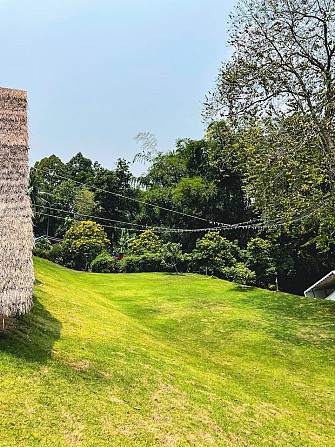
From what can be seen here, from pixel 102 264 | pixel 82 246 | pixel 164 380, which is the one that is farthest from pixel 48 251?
pixel 164 380

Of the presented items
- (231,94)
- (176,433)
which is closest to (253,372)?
(176,433)

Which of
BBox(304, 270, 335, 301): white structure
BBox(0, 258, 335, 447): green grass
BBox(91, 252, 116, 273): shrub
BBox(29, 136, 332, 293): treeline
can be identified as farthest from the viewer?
BBox(91, 252, 116, 273): shrub

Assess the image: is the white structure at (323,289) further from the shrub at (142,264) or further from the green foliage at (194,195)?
the green foliage at (194,195)

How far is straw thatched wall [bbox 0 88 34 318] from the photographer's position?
564 cm

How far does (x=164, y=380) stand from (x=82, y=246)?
80.5 feet

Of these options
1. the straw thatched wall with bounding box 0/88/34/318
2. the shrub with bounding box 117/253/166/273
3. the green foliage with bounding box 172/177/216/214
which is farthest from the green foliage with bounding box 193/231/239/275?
the straw thatched wall with bounding box 0/88/34/318

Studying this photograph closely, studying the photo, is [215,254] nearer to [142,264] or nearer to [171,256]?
[171,256]

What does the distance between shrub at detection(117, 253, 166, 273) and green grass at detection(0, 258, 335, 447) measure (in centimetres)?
1390

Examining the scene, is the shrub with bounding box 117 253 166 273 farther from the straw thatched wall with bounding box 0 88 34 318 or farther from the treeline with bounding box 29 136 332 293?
the straw thatched wall with bounding box 0 88 34 318

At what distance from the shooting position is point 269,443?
534 cm

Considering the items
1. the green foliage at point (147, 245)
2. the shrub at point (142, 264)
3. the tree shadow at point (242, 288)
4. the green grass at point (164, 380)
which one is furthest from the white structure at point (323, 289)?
the green foliage at point (147, 245)

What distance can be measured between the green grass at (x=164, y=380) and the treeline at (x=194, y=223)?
4906 millimetres

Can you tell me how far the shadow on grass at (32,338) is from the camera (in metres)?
5.68

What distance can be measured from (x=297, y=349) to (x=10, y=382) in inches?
A: 337
